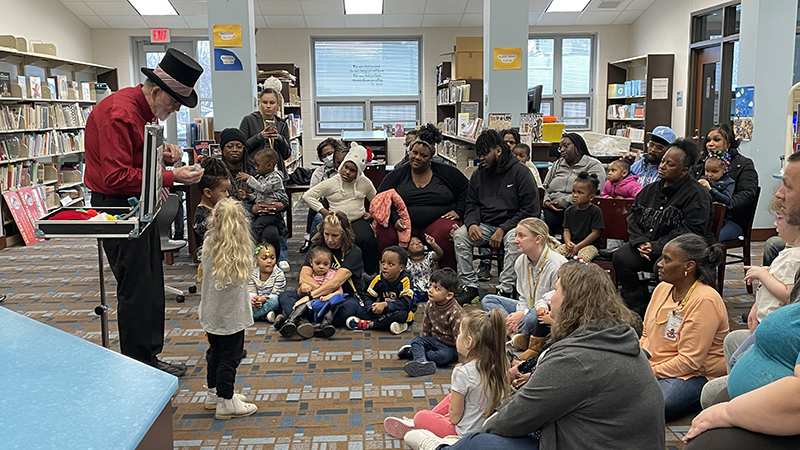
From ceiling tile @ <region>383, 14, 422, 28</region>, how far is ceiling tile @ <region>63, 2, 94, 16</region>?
200 inches

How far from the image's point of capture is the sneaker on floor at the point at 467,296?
4793 millimetres

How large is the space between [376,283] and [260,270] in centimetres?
89

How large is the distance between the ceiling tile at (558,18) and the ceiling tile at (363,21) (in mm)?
2972

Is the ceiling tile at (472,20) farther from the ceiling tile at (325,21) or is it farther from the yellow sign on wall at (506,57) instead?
the yellow sign on wall at (506,57)

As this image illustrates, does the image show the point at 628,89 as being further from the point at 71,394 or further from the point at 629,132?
the point at 71,394

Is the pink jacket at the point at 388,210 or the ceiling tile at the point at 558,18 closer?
the pink jacket at the point at 388,210

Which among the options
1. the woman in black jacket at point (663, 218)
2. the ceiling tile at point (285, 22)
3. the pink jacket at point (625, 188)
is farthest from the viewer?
the ceiling tile at point (285, 22)

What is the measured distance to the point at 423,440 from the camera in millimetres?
2615

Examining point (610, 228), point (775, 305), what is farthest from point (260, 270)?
point (775, 305)

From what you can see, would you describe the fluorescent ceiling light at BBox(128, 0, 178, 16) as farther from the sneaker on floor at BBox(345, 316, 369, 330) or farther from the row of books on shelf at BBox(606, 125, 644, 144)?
the sneaker on floor at BBox(345, 316, 369, 330)

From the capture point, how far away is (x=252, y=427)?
296 cm

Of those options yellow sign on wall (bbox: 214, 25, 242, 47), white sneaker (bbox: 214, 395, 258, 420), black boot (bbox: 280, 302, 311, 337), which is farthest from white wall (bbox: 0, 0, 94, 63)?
white sneaker (bbox: 214, 395, 258, 420)

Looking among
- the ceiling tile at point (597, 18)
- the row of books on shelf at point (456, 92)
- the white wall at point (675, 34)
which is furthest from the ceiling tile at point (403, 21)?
the white wall at point (675, 34)

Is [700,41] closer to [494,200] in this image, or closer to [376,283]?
[494,200]
